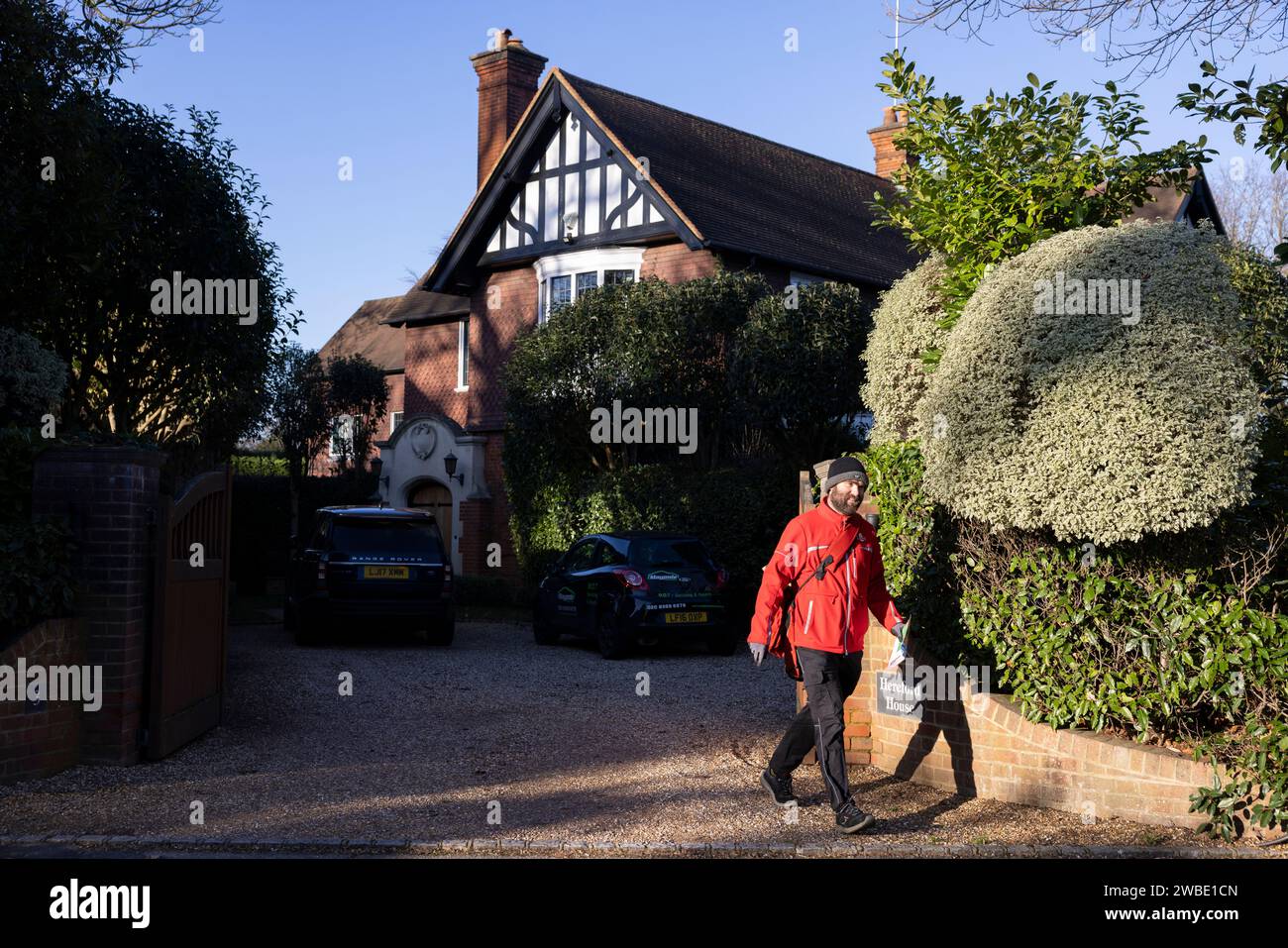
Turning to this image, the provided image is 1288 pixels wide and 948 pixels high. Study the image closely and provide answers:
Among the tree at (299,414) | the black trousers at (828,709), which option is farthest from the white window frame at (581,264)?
the black trousers at (828,709)

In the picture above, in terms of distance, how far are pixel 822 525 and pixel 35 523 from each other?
496 centimetres

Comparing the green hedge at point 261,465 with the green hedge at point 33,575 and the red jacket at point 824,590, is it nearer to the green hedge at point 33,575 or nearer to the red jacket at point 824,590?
the green hedge at point 33,575

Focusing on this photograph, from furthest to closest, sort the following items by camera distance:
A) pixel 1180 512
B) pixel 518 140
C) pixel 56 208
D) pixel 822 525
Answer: pixel 518 140, pixel 56 208, pixel 822 525, pixel 1180 512

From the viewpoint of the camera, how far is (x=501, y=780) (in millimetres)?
8305

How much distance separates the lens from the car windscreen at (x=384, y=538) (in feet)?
53.1

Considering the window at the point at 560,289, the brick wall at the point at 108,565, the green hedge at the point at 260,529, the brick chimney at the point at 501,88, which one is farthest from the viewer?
the brick chimney at the point at 501,88

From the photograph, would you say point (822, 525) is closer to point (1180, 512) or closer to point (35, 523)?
point (1180, 512)

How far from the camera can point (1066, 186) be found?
29.7 feet

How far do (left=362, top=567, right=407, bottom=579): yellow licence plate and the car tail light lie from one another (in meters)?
2.76

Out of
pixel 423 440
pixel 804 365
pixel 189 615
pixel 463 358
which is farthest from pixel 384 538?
pixel 463 358

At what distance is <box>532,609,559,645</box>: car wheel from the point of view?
17234mm

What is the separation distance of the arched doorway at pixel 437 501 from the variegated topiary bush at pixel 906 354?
Result: 1808 cm

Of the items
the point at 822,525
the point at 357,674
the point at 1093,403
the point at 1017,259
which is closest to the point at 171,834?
the point at 822,525

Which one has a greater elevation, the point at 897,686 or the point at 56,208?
the point at 56,208
